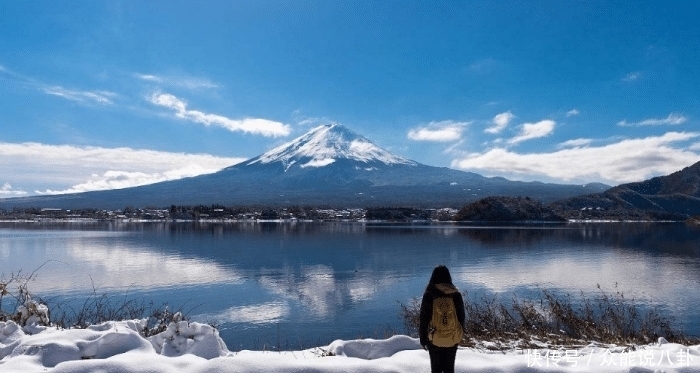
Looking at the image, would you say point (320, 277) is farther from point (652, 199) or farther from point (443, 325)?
point (652, 199)

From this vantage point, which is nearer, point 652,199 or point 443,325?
point 443,325

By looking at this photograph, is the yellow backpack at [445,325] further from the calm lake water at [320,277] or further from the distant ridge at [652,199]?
the distant ridge at [652,199]

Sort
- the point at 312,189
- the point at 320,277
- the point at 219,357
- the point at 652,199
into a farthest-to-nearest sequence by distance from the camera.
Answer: the point at 312,189 < the point at 652,199 < the point at 320,277 < the point at 219,357

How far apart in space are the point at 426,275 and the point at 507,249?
15023 millimetres

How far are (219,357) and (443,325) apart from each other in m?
1.99

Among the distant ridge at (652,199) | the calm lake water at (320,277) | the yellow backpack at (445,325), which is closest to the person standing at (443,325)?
the yellow backpack at (445,325)

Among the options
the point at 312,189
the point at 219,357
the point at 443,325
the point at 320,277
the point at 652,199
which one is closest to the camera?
the point at 443,325

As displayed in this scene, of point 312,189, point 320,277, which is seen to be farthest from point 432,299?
point 312,189

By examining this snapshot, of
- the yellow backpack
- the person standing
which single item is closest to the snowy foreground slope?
the person standing

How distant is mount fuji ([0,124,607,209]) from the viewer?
140750mm

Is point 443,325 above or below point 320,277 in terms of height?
above

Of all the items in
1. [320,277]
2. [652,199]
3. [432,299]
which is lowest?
[320,277]

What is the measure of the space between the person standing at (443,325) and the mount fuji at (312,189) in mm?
117646

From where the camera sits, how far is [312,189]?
544ft
